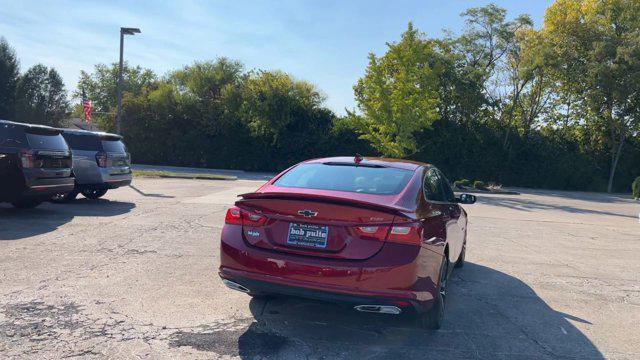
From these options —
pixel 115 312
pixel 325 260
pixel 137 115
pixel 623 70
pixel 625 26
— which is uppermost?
pixel 625 26

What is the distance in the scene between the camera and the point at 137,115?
32.4 meters

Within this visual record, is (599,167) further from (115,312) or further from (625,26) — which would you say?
(115,312)

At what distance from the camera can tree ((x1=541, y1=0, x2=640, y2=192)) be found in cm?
2802

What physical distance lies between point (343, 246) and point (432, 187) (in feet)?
5.74

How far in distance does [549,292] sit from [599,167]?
30.6m

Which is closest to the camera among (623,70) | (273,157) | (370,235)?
(370,235)

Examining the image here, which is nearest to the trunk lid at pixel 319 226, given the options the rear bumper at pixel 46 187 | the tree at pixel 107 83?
the rear bumper at pixel 46 187

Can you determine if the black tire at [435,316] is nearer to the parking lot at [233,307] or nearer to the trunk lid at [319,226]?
the parking lot at [233,307]

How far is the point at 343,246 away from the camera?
12.9 ft

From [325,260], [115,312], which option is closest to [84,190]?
[115,312]

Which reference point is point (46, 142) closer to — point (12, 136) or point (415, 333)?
point (12, 136)

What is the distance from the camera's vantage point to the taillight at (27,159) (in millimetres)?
8781

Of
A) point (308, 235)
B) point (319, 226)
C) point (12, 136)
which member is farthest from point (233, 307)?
point (12, 136)

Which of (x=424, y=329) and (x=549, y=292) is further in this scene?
(x=549, y=292)
